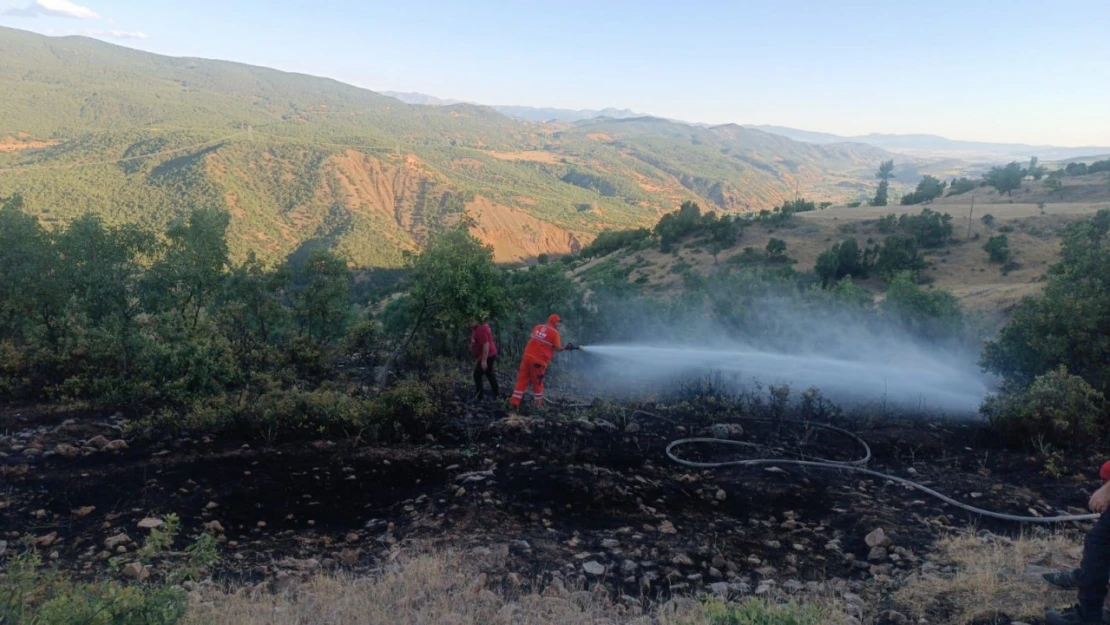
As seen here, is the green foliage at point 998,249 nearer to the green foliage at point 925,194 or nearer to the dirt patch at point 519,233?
the green foliage at point 925,194

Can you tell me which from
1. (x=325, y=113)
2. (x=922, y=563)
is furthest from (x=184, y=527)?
(x=325, y=113)

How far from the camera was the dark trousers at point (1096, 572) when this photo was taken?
4.18 meters

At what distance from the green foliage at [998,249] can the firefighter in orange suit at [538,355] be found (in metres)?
32.9

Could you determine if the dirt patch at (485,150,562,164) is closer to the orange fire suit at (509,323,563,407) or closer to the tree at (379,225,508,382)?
the tree at (379,225,508,382)

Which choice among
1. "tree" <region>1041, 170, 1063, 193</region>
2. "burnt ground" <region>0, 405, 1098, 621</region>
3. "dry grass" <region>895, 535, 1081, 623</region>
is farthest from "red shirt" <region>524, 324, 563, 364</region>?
"tree" <region>1041, 170, 1063, 193</region>

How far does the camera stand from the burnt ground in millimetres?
5465

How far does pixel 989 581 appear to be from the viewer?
194 inches

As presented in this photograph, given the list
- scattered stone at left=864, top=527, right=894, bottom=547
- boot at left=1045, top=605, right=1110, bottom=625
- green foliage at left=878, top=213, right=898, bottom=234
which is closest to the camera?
boot at left=1045, top=605, right=1110, bottom=625

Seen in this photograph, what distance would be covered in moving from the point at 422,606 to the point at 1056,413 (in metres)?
8.48

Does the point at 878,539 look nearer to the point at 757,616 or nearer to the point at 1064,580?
the point at 1064,580

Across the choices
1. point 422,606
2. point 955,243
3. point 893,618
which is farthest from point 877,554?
point 955,243

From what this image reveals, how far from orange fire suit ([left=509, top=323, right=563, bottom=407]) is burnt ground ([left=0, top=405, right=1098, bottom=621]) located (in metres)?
0.82

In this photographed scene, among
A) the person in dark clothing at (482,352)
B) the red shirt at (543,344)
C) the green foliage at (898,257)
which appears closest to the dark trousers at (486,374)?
the person in dark clothing at (482,352)

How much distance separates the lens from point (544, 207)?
115 m
